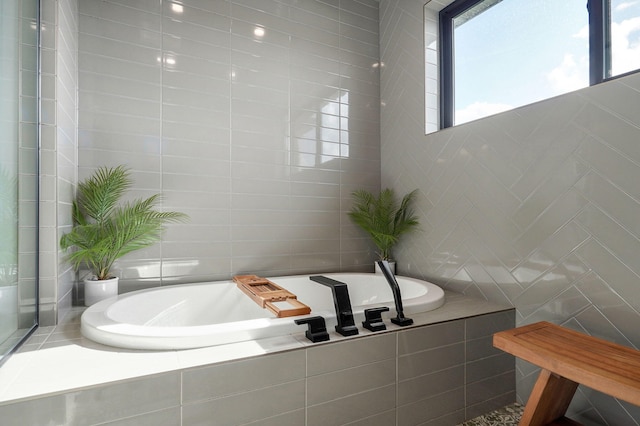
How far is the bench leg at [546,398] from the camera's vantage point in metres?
1.26

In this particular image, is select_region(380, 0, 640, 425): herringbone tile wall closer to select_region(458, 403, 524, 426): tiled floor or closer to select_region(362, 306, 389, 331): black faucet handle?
select_region(458, 403, 524, 426): tiled floor

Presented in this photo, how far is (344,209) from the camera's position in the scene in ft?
8.77

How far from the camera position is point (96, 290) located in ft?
5.78

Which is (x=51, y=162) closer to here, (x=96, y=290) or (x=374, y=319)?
(x=96, y=290)

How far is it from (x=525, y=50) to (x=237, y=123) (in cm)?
178

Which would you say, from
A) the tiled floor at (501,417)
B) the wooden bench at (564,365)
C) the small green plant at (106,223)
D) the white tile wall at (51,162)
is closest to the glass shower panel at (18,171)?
the white tile wall at (51,162)

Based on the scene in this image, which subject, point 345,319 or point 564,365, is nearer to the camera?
point 564,365

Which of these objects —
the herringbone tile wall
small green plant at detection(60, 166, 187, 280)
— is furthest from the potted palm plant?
the herringbone tile wall

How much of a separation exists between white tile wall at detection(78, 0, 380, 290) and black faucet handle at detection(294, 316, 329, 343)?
111 centimetres

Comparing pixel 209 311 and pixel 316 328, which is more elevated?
pixel 316 328

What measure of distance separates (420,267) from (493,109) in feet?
3.74

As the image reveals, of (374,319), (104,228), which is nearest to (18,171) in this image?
(104,228)

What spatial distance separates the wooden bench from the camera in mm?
982

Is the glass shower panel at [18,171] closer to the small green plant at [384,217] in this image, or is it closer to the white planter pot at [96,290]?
the white planter pot at [96,290]
